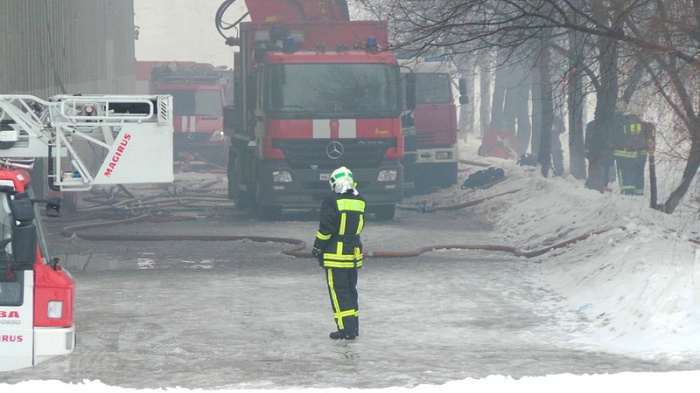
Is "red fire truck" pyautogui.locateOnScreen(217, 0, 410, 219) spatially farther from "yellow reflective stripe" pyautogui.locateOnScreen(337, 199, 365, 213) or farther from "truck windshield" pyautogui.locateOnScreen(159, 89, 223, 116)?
"truck windshield" pyautogui.locateOnScreen(159, 89, 223, 116)

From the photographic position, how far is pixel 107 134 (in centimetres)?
1009

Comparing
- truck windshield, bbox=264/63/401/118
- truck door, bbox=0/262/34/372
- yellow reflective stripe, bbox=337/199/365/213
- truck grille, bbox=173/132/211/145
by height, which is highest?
truck windshield, bbox=264/63/401/118

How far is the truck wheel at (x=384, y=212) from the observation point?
74.2 feet

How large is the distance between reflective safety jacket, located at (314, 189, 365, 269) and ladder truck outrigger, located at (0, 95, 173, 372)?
1.78 m

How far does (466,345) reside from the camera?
35.9 ft

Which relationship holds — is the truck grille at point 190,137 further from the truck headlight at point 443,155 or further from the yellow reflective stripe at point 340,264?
the yellow reflective stripe at point 340,264

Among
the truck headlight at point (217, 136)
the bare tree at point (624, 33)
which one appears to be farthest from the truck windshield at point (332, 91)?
the truck headlight at point (217, 136)

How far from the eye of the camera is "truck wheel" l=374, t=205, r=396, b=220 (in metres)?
22.6

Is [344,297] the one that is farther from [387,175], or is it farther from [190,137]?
[190,137]

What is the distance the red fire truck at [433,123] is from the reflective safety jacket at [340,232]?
1745 cm

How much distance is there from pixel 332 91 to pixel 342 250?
33.9ft

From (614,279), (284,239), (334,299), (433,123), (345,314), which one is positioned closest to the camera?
(345,314)

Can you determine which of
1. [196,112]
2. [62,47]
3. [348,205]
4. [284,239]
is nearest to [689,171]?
[284,239]

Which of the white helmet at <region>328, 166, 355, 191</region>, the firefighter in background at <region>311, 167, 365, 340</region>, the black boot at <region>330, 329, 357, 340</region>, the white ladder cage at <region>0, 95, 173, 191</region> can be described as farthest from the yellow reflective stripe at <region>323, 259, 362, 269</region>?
the white ladder cage at <region>0, 95, 173, 191</region>
